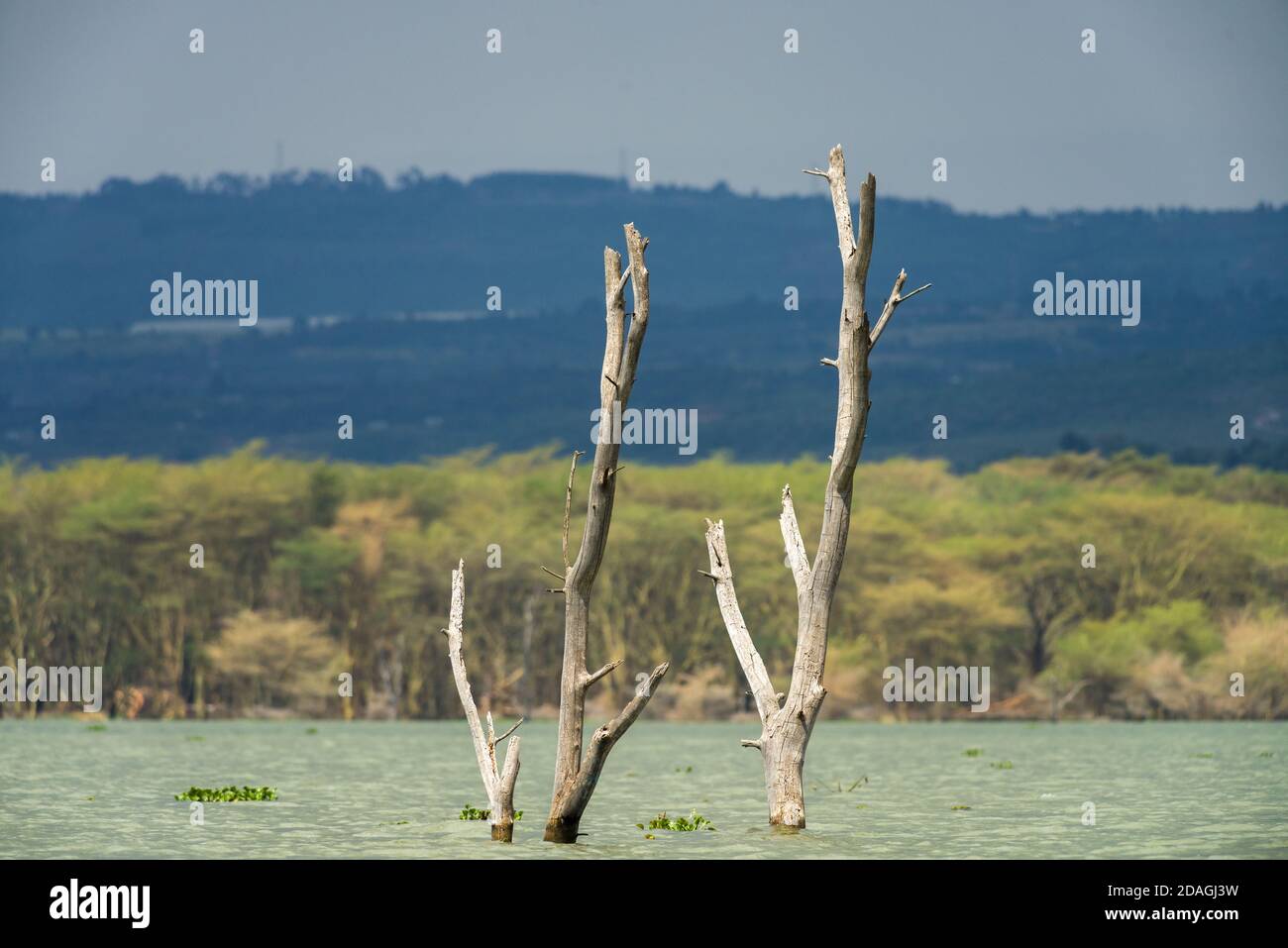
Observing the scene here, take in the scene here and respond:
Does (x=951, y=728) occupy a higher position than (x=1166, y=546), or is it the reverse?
(x=1166, y=546)

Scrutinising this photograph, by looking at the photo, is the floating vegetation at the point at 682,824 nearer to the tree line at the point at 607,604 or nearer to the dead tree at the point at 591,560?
the dead tree at the point at 591,560

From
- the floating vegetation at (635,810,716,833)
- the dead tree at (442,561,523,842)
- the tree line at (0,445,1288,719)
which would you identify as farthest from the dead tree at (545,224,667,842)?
the tree line at (0,445,1288,719)

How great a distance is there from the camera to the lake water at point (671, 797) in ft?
64.6

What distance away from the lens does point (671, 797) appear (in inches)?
1096

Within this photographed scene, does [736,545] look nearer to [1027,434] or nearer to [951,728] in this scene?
[951,728]

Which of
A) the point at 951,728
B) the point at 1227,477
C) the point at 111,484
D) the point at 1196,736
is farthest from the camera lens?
the point at 1227,477

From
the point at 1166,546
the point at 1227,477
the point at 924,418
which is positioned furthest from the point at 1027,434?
the point at 1166,546

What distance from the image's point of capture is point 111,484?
82.9 meters

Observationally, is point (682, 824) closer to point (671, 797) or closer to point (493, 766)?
point (493, 766)

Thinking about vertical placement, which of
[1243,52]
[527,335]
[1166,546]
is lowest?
[1166,546]
